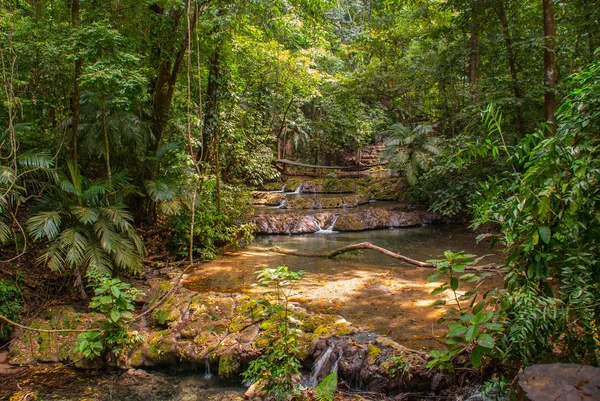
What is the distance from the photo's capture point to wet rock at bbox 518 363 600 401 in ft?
6.37

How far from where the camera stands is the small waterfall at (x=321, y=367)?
12.5ft

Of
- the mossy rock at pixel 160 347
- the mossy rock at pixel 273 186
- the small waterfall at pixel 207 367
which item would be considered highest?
the mossy rock at pixel 273 186

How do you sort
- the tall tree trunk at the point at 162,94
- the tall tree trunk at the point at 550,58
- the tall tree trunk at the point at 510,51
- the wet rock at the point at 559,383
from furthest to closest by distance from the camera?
the tall tree trunk at the point at 510,51 < the tall tree trunk at the point at 162,94 < the tall tree trunk at the point at 550,58 < the wet rock at the point at 559,383

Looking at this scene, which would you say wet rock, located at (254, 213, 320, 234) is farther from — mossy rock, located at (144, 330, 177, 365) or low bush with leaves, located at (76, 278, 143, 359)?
low bush with leaves, located at (76, 278, 143, 359)

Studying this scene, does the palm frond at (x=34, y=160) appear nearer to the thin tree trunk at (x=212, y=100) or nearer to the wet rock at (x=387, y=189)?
the thin tree trunk at (x=212, y=100)

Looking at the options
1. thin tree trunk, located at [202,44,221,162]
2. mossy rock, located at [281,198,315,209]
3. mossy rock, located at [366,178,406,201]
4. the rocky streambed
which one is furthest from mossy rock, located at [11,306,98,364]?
mossy rock, located at [366,178,406,201]

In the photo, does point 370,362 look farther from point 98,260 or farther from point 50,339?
point 50,339

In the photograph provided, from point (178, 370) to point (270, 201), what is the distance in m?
10.8

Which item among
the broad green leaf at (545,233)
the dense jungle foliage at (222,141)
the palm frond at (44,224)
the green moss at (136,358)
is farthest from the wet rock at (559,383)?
the palm frond at (44,224)

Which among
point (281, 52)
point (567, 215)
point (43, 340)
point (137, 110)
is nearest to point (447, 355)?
point (567, 215)

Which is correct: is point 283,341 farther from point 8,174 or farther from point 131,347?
point 8,174

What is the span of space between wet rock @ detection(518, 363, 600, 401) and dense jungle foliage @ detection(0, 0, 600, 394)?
253mm

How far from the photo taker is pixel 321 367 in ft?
12.7

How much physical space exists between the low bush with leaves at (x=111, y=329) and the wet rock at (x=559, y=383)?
3.88 meters
